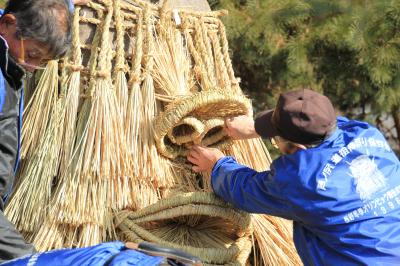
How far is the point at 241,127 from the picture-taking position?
2.30 meters

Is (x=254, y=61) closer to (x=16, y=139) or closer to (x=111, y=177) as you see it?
(x=111, y=177)

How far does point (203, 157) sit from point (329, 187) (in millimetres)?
526

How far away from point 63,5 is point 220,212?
2.61 ft

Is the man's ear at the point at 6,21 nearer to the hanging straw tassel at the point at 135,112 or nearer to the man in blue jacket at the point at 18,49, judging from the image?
the man in blue jacket at the point at 18,49

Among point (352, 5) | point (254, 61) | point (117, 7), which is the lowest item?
point (254, 61)

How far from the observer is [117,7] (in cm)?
234

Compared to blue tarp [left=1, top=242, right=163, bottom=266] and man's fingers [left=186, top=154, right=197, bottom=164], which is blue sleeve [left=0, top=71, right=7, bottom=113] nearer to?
blue tarp [left=1, top=242, right=163, bottom=266]

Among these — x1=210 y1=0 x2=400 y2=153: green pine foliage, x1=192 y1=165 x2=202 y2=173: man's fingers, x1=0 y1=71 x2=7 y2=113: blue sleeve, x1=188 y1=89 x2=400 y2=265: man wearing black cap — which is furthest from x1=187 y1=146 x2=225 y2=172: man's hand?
x1=210 y1=0 x2=400 y2=153: green pine foliage

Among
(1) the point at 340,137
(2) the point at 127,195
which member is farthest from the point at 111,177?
(1) the point at 340,137

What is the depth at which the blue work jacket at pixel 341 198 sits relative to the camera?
1945mm

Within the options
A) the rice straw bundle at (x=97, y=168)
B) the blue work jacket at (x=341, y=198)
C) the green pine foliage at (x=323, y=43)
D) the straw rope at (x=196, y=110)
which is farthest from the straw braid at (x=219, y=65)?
the green pine foliage at (x=323, y=43)

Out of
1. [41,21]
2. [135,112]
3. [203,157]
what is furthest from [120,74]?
[41,21]

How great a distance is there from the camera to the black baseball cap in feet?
6.45

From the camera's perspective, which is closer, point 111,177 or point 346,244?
point 346,244
